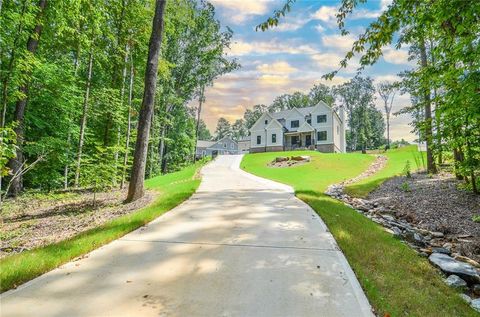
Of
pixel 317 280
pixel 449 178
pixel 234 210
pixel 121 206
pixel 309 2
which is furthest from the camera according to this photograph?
pixel 449 178

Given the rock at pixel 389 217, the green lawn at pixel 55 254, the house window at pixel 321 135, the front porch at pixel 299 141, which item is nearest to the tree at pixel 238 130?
the front porch at pixel 299 141

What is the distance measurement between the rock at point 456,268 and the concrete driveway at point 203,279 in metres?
1.51

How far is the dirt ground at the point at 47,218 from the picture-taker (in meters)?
5.41

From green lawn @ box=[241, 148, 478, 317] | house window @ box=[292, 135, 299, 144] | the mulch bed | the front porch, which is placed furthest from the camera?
house window @ box=[292, 135, 299, 144]

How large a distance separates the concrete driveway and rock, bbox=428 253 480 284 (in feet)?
4.97

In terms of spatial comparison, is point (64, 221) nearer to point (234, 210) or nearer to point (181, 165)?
point (234, 210)

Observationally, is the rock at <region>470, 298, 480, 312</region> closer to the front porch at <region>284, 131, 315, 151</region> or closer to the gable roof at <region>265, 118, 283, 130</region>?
the front porch at <region>284, 131, 315, 151</region>

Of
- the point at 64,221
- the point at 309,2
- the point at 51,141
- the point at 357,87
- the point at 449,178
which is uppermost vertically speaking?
the point at 357,87

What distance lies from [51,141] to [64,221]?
698 cm

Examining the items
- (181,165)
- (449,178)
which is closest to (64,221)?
(449,178)

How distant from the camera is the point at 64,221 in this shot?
7.05 meters

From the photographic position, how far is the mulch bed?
612 cm

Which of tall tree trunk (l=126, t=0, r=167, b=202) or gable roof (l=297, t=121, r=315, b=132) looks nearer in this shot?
tall tree trunk (l=126, t=0, r=167, b=202)

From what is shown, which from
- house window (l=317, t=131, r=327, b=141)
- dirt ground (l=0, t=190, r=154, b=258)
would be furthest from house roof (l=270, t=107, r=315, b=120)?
dirt ground (l=0, t=190, r=154, b=258)
